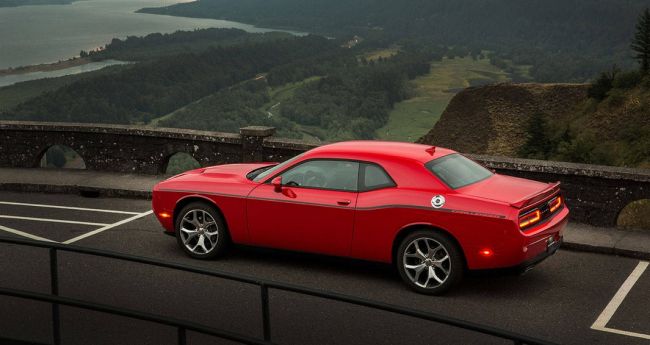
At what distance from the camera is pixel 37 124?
54.2 ft

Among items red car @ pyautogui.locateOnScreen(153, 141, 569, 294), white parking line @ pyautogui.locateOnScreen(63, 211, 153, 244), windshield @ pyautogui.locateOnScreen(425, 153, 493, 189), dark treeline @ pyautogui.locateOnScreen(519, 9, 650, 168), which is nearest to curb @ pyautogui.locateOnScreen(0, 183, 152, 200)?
white parking line @ pyautogui.locateOnScreen(63, 211, 153, 244)

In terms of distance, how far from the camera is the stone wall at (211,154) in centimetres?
1141

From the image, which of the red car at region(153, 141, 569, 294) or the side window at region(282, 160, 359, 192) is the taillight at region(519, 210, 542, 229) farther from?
the side window at region(282, 160, 359, 192)

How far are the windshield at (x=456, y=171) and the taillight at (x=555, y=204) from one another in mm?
735

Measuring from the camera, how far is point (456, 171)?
901 cm

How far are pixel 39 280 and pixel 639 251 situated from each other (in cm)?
671

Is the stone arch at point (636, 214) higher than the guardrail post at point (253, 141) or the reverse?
the reverse

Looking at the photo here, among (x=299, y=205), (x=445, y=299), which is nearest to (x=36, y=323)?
(x=299, y=205)

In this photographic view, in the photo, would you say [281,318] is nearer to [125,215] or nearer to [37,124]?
[125,215]

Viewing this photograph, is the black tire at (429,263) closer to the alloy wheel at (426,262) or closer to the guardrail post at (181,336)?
the alloy wheel at (426,262)

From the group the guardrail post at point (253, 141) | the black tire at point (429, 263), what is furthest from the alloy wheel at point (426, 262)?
the guardrail post at point (253, 141)

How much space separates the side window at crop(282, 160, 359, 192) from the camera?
29.6ft

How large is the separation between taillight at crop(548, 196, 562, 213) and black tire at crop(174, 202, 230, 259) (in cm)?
351

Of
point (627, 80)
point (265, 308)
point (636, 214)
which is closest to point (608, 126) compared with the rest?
point (627, 80)
